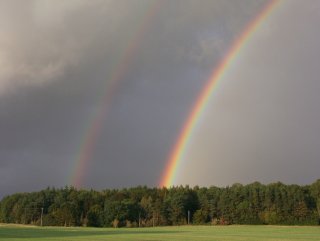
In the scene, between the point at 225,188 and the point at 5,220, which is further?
the point at 5,220

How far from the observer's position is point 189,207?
159m

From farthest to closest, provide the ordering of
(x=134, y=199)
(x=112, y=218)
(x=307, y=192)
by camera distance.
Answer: (x=134, y=199)
(x=307, y=192)
(x=112, y=218)

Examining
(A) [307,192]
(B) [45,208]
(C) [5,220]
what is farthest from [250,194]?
(C) [5,220]

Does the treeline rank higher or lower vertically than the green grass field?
higher

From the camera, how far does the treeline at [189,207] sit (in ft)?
484

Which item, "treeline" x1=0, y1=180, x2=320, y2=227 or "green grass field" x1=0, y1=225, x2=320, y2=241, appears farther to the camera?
"treeline" x1=0, y1=180, x2=320, y2=227

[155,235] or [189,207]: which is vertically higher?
[189,207]

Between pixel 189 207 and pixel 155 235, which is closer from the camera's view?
pixel 155 235

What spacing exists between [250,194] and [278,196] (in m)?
9.31

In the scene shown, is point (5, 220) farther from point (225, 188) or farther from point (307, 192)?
point (307, 192)

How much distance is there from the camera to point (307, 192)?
158 meters

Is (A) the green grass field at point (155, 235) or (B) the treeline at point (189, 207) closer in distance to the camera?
(A) the green grass field at point (155, 235)

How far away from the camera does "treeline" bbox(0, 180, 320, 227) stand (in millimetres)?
147500

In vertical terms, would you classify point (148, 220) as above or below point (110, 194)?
below
